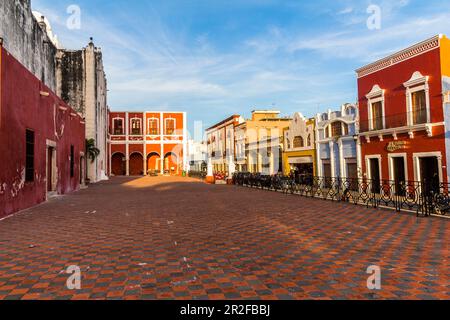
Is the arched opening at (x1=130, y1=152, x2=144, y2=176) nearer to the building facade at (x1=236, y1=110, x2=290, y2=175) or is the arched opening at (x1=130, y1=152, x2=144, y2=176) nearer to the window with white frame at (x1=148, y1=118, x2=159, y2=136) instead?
the window with white frame at (x1=148, y1=118, x2=159, y2=136)

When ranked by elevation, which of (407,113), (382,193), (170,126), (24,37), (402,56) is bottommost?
(382,193)

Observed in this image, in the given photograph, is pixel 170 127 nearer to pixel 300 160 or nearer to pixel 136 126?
pixel 136 126

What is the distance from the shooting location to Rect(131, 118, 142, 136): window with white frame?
5088cm

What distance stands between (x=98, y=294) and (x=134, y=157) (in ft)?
168

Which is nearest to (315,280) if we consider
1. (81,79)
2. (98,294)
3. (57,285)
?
(98,294)

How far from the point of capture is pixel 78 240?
20.5 ft

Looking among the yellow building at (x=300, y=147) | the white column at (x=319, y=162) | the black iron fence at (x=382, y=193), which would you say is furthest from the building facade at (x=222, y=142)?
the black iron fence at (x=382, y=193)

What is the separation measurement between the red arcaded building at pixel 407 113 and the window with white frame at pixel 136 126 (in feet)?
128

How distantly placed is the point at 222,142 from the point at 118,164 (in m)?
19.2

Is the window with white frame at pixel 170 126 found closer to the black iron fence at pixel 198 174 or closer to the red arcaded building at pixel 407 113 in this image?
the black iron fence at pixel 198 174

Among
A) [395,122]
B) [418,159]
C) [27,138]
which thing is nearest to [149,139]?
[27,138]

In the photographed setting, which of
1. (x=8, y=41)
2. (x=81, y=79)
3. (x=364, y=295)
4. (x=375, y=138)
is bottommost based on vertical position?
(x=364, y=295)

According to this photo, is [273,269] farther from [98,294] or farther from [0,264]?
[0,264]

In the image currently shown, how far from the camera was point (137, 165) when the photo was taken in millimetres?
53000
